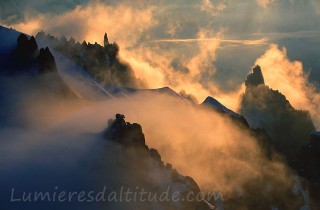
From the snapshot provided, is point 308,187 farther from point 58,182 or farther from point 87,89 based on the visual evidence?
point 58,182

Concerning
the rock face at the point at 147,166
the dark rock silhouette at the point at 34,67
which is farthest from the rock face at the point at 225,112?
the rock face at the point at 147,166

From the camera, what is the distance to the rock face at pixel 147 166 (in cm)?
9775

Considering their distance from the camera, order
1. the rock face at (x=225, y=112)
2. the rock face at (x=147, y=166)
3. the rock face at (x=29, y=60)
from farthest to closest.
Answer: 1. the rock face at (x=225, y=112)
2. the rock face at (x=29, y=60)
3. the rock face at (x=147, y=166)

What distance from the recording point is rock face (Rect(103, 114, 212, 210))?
9775 cm

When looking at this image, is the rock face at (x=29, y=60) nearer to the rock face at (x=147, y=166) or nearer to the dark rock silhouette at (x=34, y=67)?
the dark rock silhouette at (x=34, y=67)

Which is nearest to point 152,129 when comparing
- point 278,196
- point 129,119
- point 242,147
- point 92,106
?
point 129,119

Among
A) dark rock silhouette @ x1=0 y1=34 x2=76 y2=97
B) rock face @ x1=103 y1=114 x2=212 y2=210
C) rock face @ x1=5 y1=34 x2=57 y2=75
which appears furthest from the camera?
rock face @ x1=5 y1=34 x2=57 y2=75

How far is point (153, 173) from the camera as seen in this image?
10019cm

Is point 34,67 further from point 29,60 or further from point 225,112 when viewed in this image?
point 225,112

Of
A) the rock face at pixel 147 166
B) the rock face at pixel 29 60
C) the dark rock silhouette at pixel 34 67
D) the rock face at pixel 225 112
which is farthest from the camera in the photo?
the rock face at pixel 225 112

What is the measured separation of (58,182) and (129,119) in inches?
1832

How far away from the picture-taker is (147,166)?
100750 mm

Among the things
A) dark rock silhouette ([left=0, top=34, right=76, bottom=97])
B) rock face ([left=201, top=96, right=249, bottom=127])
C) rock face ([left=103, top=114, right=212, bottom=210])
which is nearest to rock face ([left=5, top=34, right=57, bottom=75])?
dark rock silhouette ([left=0, top=34, right=76, bottom=97])

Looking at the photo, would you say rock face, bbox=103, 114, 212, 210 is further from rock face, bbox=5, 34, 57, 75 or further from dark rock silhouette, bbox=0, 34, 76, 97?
rock face, bbox=5, 34, 57, 75
